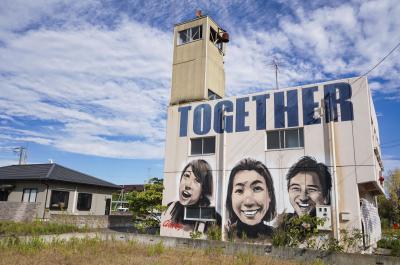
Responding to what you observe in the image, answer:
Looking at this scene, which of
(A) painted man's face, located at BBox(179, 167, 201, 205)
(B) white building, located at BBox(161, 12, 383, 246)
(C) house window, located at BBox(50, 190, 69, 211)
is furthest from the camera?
(C) house window, located at BBox(50, 190, 69, 211)

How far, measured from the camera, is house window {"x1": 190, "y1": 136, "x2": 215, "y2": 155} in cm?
1897

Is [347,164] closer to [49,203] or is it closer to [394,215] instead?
[49,203]

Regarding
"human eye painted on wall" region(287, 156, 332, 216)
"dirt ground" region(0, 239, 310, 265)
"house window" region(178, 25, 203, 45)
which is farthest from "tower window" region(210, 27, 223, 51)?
"dirt ground" region(0, 239, 310, 265)

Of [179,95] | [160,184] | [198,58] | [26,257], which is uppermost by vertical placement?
[198,58]

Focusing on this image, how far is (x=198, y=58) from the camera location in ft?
70.9

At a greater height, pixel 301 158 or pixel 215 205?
pixel 301 158

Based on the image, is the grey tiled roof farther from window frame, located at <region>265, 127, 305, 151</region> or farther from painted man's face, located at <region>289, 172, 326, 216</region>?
painted man's face, located at <region>289, 172, 326, 216</region>

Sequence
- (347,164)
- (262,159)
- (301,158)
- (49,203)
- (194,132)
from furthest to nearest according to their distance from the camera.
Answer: (49,203), (194,132), (262,159), (301,158), (347,164)

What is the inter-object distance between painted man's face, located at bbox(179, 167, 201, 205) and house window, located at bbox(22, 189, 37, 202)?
42.7 feet

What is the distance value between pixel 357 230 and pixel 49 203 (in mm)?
20854

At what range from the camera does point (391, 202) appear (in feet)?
130

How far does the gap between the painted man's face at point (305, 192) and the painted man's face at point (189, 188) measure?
5.29 metres

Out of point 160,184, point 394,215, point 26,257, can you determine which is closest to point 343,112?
point 160,184

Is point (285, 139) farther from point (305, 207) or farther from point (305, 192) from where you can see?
point (305, 207)
